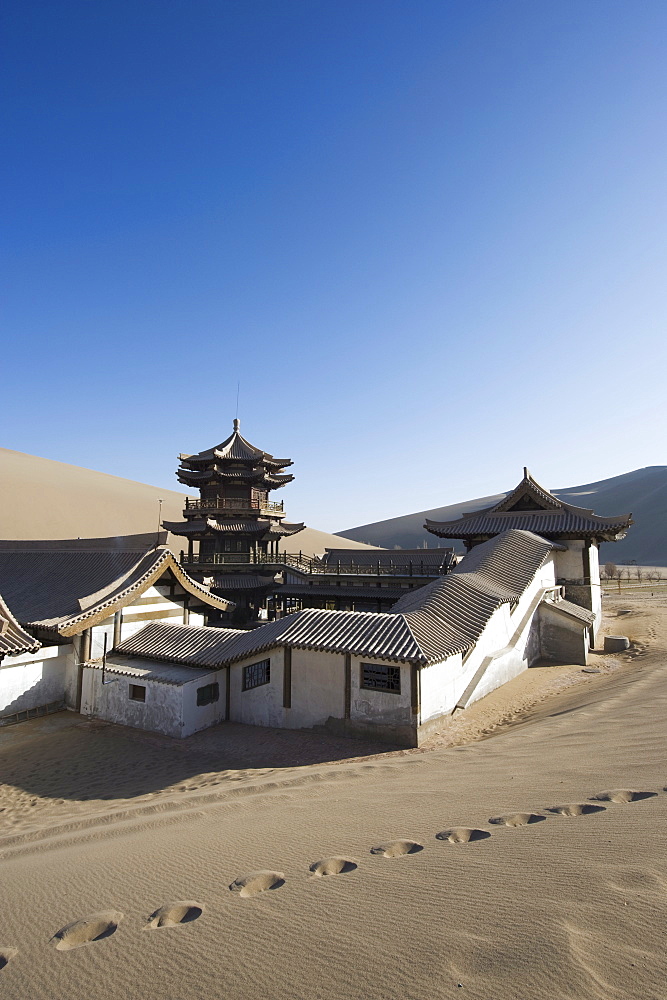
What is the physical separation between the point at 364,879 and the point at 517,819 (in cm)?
214

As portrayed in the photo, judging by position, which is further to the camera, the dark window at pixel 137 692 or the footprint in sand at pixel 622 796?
the dark window at pixel 137 692

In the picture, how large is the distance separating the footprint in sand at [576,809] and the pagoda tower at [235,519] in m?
25.8

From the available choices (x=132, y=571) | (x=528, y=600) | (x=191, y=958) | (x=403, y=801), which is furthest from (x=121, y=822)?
(x=528, y=600)

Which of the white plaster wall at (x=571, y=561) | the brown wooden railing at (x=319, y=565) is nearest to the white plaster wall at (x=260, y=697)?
the brown wooden railing at (x=319, y=565)

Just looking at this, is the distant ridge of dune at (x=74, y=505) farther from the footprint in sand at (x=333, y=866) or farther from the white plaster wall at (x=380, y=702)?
the footprint in sand at (x=333, y=866)

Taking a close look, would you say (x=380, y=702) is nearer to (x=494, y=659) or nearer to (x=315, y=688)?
(x=315, y=688)

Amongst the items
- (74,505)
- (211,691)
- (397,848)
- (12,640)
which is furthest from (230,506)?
(74,505)

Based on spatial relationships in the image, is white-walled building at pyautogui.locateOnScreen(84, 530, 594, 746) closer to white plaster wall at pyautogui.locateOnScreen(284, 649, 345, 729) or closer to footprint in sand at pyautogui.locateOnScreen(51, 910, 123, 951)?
white plaster wall at pyautogui.locateOnScreen(284, 649, 345, 729)

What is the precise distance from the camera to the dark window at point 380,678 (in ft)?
41.4

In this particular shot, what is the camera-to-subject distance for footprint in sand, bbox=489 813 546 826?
5.40 m

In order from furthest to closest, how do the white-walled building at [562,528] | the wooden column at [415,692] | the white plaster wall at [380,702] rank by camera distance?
the white-walled building at [562,528]
the white plaster wall at [380,702]
the wooden column at [415,692]

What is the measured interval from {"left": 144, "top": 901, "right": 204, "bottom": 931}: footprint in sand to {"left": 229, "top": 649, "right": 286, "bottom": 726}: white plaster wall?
10.1m

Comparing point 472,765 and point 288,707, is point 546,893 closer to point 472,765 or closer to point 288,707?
point 472,765

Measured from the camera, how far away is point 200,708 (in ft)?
47.3
